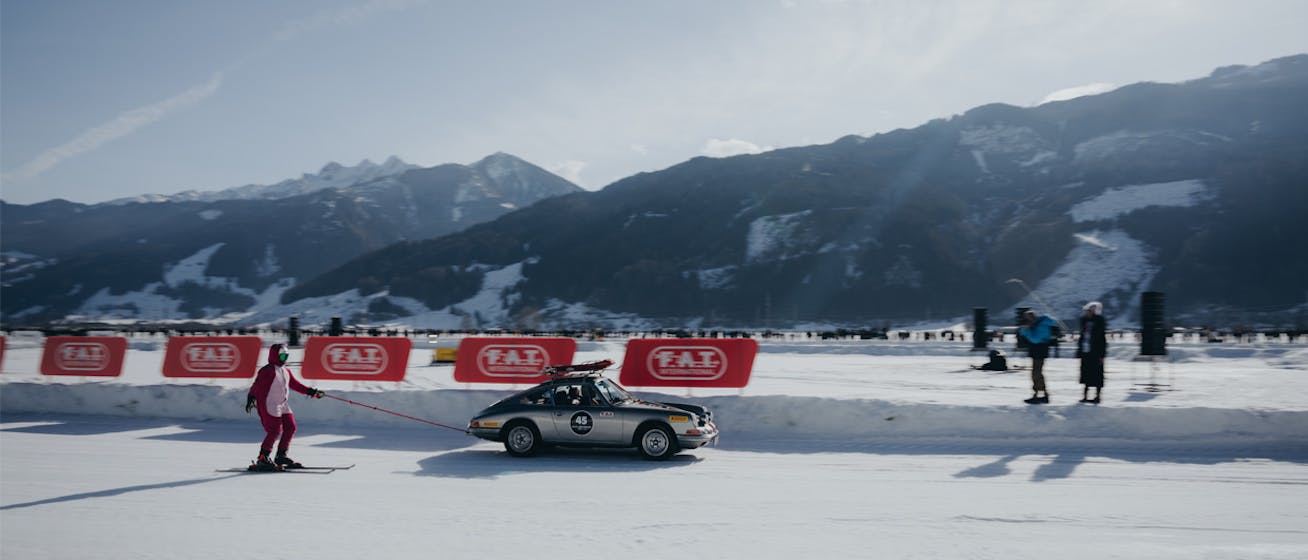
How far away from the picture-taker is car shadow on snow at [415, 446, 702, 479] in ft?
34.1

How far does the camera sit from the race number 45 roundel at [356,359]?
55.6 feet

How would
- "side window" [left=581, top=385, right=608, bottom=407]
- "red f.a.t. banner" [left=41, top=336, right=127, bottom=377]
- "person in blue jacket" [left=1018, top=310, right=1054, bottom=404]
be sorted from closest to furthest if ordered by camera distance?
"side window" [left=581, top=385, right=608, bottom=407]
"person in blue jacket" [left=1018, top=310, right=1054, bottom=404]
"red f.a.t. banner" [left=41, top=336, right=127, bottom=377]

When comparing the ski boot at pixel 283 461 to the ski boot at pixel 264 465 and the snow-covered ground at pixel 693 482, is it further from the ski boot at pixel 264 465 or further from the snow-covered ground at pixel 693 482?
the snow-covered ground at pixel 693 482

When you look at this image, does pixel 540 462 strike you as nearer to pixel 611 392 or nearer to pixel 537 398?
pixel 537 398

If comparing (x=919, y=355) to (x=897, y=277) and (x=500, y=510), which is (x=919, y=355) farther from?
(x=897, y=277)

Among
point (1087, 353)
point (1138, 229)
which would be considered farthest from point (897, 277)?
point (1087, 353)

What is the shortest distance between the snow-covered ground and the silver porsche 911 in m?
0.37

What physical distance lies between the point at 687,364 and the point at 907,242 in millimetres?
131656

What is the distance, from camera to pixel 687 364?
15.1m

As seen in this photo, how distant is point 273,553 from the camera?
6.58 metres

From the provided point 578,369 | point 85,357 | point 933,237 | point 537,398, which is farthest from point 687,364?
point 933,237

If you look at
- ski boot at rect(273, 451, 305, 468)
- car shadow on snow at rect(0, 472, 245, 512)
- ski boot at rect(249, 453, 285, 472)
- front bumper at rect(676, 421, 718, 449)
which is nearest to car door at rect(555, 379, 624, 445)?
front bumper at rect(676, 421, 718, 449)

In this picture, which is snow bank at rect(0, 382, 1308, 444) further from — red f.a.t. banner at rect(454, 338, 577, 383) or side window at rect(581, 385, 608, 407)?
side window at rect(581, 385, 608, 407)

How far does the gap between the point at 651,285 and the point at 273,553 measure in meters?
136
